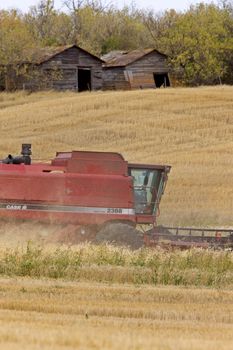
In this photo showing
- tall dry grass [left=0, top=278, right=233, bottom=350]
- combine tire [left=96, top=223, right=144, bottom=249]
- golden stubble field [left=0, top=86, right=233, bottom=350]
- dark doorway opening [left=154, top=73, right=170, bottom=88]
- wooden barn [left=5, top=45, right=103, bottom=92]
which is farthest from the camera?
dark doorway opening [left=154, top=73, right=170, bottom=88]

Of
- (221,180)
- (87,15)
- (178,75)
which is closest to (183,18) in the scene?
(178,75)

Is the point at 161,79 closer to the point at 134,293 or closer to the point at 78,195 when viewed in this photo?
the point at 78,195

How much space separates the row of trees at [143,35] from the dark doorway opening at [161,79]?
95 cm

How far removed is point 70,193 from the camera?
1838 centimetres

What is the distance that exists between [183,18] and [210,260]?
202 ft

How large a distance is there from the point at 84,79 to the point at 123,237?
49.1 metres

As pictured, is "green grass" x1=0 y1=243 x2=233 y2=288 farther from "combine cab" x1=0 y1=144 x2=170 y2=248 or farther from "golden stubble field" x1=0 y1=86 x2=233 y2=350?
"combine cab" x1=0 y1=144 x2=170 y2=248

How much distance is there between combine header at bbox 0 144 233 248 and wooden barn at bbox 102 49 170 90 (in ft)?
152

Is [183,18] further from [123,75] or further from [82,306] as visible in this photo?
[82,306]

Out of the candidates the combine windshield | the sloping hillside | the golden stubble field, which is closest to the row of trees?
the sloping hillside

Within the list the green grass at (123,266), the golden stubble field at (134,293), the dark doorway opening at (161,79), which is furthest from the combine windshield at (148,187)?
the dark doorway opening at (161,79)

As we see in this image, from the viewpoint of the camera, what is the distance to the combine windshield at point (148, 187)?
62.3ft

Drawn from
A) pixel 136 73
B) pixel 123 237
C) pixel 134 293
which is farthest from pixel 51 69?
pixel 134 293

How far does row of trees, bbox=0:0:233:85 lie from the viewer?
6531 centimetres
